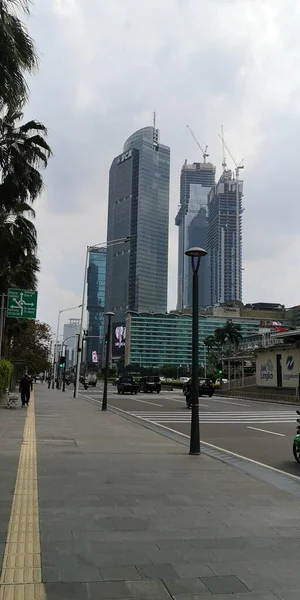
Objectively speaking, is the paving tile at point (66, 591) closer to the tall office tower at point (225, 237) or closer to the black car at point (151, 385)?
the black car at point (151, 385)

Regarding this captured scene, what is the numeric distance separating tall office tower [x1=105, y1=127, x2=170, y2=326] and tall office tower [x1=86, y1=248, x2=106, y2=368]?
4.45ft

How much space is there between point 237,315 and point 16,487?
126 metres

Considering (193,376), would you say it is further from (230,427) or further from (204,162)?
(204,162)

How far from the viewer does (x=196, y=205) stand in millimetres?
142875

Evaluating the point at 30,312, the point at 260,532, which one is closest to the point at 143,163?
the point at 30,312

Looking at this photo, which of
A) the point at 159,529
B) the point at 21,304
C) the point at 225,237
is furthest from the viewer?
the point at 225,237

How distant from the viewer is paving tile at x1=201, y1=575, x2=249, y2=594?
12.8 feet

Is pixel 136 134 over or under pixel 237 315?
over

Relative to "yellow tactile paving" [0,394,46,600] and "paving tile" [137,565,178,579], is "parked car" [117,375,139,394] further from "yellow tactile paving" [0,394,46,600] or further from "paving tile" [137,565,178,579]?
"paving tile" [137,565,178,579]

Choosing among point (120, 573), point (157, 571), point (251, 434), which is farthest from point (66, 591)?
point (251, 434)

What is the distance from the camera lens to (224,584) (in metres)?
4.02

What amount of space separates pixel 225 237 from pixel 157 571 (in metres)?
140

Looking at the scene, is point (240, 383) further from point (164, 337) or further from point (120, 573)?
point (164, 337)

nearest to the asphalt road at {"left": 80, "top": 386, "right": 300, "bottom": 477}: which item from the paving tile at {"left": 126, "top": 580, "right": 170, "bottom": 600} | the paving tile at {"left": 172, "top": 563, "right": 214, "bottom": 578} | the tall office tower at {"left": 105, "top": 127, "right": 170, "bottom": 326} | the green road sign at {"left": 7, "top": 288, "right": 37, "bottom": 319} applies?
the paving tile at {"left": 172, "top": 563, "right": 214, "bottom": 578}
